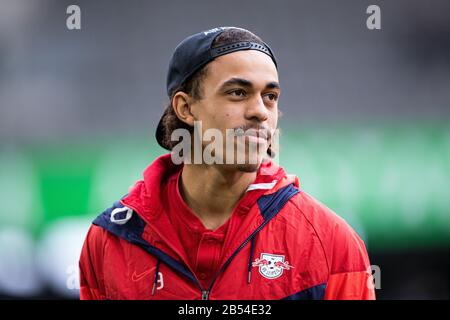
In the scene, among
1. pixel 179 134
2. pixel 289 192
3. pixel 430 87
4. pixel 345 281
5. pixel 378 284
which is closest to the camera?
pixel 345 281

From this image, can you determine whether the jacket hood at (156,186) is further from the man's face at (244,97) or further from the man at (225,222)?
the man's face at (244,97)

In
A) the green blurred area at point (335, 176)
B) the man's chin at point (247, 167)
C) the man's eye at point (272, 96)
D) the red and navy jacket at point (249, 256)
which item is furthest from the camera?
the green blurred area at point (335, 176)

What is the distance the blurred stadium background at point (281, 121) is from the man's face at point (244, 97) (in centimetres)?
260

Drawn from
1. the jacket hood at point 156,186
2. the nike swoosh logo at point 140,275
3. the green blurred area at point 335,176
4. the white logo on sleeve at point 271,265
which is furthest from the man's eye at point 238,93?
the green blurred area at point 335,176

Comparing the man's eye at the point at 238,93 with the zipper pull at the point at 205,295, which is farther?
the man's eye at the point at 238,93

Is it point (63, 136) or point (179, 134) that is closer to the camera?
point (179, 134)

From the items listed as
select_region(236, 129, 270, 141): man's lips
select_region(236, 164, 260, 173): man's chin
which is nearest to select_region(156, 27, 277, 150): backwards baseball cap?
select_region(236, 129, 270, 141): man's lips

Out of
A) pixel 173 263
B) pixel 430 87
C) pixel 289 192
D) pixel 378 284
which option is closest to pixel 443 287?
pixel 378 284

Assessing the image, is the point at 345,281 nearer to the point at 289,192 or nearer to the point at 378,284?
the point at 289,192

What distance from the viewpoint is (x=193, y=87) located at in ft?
8.65

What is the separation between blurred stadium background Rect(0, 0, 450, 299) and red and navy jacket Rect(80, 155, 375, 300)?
241cm

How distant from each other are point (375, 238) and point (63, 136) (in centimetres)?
286

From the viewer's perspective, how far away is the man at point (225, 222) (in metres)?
2.37
